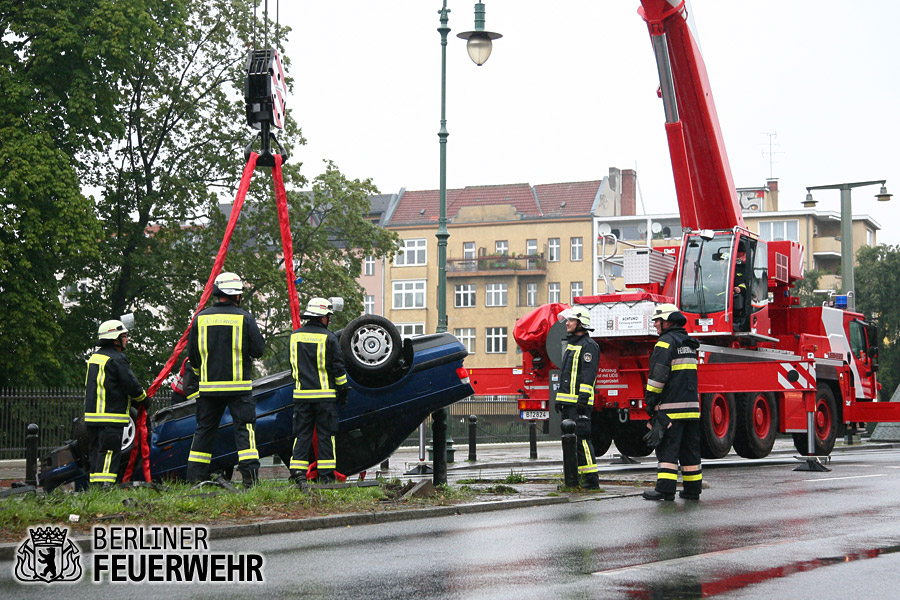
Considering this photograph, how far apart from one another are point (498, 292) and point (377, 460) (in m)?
61.2

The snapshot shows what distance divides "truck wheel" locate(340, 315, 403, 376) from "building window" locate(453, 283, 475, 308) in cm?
6222

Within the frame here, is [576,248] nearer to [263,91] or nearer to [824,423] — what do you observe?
[824,423]

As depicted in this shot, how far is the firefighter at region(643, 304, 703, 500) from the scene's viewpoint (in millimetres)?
11672

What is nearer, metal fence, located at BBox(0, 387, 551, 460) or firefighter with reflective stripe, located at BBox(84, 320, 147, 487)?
firefighter with reflective stripe, located at BBox(84, 320, 147, 487)

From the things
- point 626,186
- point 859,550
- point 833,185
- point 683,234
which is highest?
point 626,186

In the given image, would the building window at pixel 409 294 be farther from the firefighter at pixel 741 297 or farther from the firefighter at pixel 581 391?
the firefighter at pixel 581 391

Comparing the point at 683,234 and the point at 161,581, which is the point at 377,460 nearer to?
the point at 161,581

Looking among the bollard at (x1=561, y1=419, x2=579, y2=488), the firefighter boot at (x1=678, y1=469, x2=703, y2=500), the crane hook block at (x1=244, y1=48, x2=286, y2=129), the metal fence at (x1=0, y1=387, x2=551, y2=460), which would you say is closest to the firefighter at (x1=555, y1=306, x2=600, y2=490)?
the bollard at (x1=561, y1=419, x2=579, y2=488)

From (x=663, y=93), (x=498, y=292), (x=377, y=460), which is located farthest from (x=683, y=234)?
(x=498, y=292)

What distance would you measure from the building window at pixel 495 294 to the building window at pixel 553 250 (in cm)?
347

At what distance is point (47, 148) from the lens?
27391 millimetres

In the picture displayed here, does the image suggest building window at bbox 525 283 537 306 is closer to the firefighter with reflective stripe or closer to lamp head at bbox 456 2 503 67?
lamp head at bbox 456 2 503 67

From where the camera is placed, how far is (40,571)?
7.20 metres

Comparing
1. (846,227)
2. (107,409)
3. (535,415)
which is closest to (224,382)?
(107,409)
